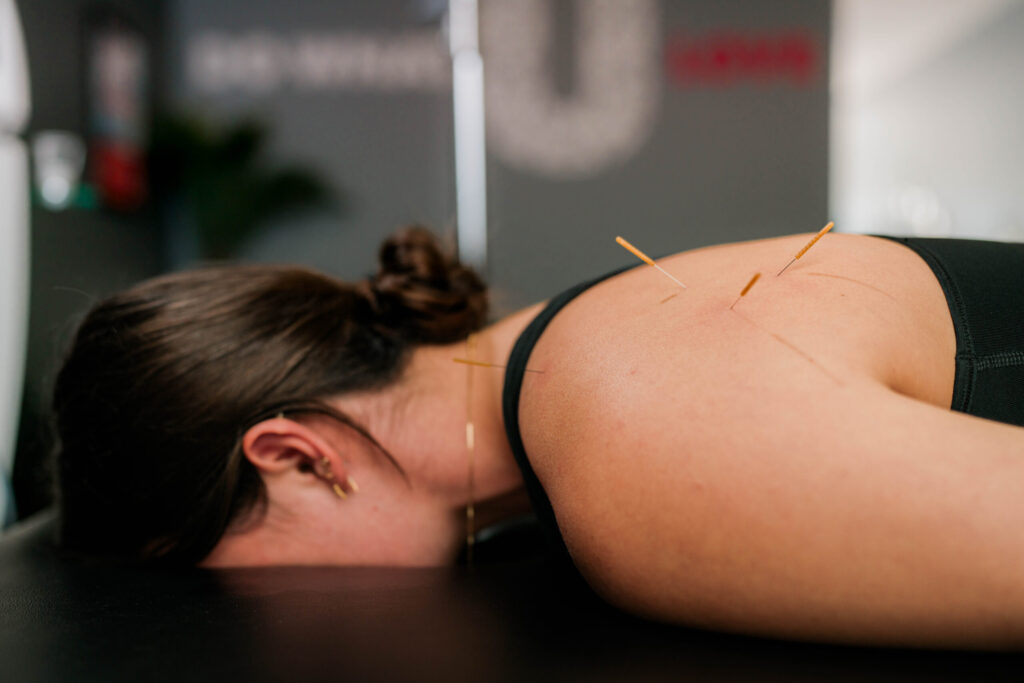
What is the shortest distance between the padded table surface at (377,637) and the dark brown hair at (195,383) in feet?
0.29

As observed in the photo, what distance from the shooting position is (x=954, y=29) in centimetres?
354

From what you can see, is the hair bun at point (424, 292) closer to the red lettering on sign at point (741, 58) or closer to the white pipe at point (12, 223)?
the white pipe at point (12, 223)

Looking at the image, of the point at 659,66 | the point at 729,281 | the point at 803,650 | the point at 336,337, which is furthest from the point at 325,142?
the point at 803,650

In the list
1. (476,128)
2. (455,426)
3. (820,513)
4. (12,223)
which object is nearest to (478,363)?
(455,426)

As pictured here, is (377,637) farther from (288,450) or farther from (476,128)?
(476,128)

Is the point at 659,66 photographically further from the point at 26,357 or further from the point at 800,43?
the point at 26,357

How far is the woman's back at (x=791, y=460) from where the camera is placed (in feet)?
1.45

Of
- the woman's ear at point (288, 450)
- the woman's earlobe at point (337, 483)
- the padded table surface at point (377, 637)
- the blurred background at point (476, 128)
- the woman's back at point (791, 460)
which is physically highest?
the blurred background at point (476, 128)

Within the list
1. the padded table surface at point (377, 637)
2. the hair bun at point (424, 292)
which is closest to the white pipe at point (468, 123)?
the hair bun at point (424, 292)

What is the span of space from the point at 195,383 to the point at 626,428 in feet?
1.65

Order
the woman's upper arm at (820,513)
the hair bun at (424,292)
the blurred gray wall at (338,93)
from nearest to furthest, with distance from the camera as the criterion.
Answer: the woman's upper arm at (820,513) < the hair bun at (424,292) < the blurred gray wall at (338,93)

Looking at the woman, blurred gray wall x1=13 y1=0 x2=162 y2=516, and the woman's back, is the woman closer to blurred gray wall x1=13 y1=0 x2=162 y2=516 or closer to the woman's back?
the woman's back

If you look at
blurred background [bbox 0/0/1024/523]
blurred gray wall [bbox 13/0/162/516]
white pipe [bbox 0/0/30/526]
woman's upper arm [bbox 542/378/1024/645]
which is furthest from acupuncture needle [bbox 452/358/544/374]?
blurred background [bbox 0/0/1024/523]

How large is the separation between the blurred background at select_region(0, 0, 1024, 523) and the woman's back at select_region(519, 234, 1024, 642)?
2.40 m
